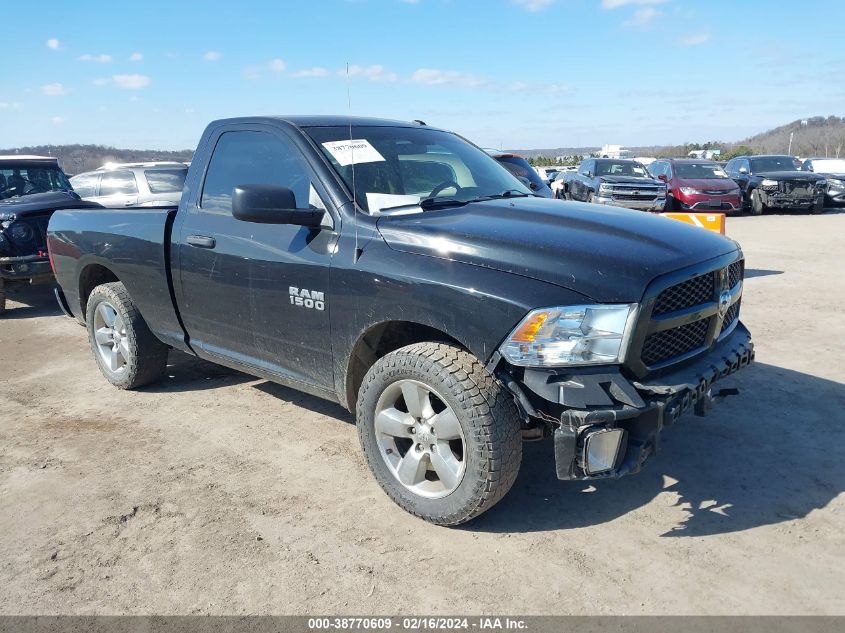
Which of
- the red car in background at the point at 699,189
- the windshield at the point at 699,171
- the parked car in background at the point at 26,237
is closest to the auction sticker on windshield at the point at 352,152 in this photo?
the parked car in background at the point at 26,237

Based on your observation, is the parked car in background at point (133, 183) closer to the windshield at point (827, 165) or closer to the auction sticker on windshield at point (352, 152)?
the auction sticker on windshield at point (352, 152)

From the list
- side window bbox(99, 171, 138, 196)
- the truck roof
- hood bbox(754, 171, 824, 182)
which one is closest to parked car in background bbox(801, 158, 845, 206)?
hood bbox(754, 171, 824, 182)

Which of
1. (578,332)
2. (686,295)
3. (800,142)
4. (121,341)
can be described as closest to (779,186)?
(686,295)

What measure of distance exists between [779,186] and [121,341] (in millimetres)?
19252

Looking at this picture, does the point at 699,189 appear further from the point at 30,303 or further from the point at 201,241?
the point at 201,241

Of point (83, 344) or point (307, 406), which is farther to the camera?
point (83, 344)

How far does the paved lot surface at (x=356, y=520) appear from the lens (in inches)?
109

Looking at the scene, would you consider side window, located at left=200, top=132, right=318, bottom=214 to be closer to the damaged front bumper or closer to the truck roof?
the truck roof

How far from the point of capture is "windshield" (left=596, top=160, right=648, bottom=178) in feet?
Answer: 61.1

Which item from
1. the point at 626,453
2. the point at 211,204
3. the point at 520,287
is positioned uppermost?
the point at 211,204

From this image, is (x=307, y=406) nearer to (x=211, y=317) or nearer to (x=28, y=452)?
(x=211, y=317)

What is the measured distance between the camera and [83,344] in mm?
6887

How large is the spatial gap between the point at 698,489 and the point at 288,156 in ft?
9.43

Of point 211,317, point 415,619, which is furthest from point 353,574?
point 211,317
